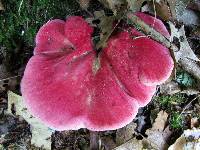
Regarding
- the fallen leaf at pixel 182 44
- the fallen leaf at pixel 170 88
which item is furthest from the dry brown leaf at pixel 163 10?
the fallen leaf at pixel 170 88

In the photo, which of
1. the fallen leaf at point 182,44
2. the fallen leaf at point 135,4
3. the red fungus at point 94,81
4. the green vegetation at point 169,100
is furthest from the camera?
the green vegetation at point 169,100

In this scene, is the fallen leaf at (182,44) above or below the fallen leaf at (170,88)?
above

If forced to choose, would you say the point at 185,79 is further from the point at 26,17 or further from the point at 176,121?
the point at 26,17

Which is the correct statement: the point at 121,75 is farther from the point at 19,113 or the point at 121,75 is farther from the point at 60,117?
the point at 19,113

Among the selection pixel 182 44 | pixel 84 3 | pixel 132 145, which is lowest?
pixel 132 145

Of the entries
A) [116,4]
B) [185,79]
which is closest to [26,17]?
[116,4]

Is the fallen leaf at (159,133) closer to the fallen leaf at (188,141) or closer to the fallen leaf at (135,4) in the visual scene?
the fallen leaf at (188,141)
